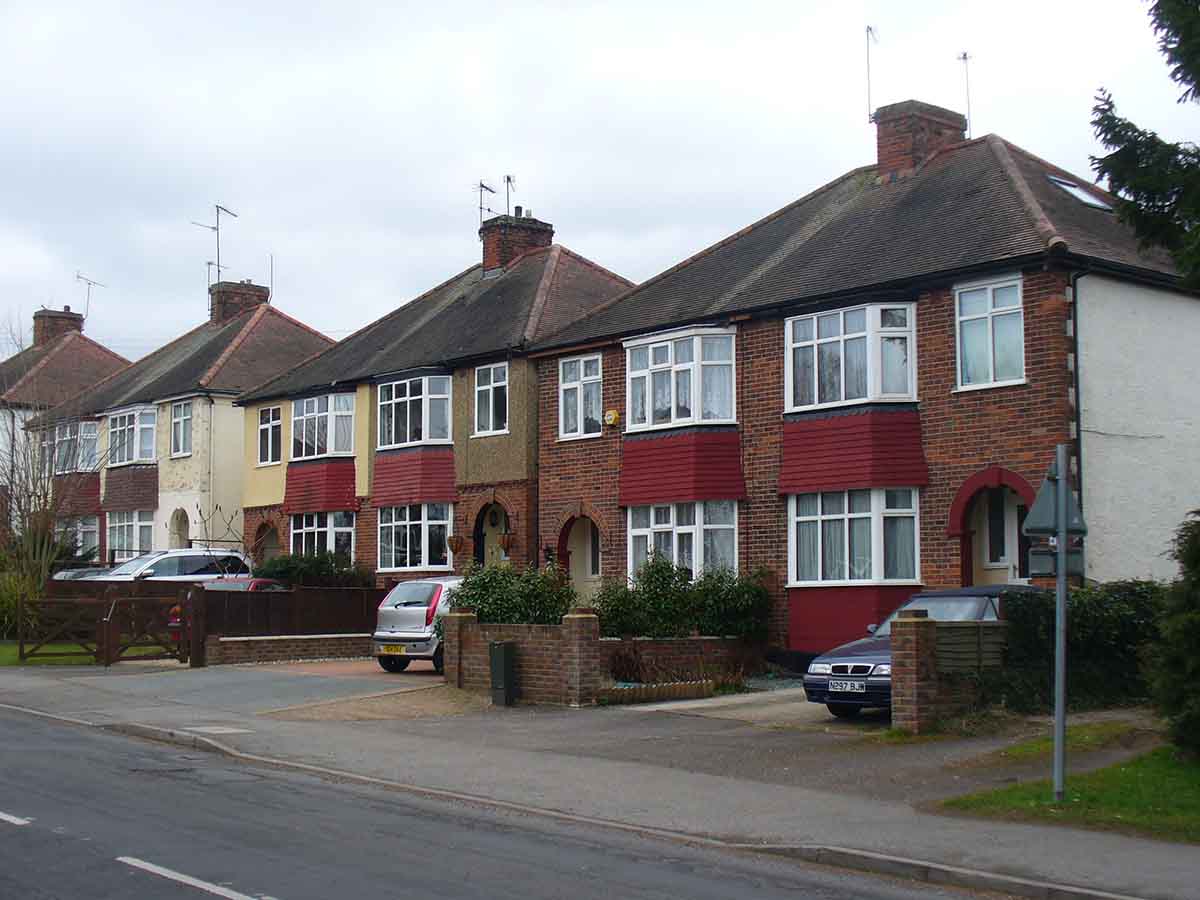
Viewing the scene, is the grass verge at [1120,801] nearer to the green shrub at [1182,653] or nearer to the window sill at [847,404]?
the green shrub at [1182,653]

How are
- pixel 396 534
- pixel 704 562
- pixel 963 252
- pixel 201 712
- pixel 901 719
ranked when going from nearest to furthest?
pixel 901 719 → pixel 201 712 → pixel 963 252 → pixel 704 562 → pixel 396 534

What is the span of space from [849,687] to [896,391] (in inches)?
289

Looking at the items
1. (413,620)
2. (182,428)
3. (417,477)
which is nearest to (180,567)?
(417,477)

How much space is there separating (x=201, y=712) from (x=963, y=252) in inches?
523

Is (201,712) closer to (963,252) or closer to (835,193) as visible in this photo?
Answer: (963,252)

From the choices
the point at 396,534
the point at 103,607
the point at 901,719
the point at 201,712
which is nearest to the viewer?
the point at 901,719

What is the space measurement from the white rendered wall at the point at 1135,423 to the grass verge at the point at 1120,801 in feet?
29.3

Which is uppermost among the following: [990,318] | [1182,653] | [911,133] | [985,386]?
[911,133]

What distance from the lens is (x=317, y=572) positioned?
34719 millimetres

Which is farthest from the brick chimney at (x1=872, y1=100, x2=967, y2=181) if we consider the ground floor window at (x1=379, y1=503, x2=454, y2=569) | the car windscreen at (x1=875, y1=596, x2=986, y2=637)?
the ground floor window at (x1=379, y1=503, x2=454, y2=569)

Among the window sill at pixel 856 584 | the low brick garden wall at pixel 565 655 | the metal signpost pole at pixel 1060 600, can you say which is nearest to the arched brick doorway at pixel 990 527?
the window sill at pixel 856 584

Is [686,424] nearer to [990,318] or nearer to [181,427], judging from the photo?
[990,318]

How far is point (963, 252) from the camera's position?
2323cm

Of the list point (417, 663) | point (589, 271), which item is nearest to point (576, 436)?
point (417, 663)
